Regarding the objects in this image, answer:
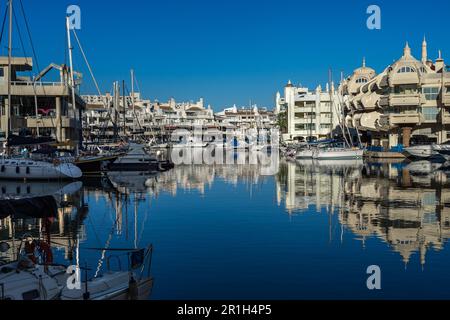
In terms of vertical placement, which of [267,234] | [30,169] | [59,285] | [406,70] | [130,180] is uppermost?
[406,70]

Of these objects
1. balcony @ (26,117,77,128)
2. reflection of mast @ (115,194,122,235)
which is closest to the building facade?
balcony @ (26,117,77,128)

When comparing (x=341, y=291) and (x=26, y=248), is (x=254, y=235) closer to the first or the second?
(x=341, y=291)

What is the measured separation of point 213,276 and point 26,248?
5347 millimetres

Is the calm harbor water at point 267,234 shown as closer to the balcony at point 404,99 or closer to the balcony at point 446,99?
the balcony at point 404,99

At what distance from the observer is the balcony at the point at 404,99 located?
7931cm

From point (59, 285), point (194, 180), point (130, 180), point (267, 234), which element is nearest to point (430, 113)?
point (194, 180)

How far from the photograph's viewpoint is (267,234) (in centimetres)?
2406

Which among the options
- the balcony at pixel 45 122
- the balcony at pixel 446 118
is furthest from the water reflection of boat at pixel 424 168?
the balcony at pixel 45 122

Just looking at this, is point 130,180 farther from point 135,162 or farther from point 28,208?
point 28,208

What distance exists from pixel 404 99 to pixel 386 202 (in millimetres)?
49912

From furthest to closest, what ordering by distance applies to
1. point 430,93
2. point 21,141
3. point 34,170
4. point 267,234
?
point 430,93 < point 34,170 < point 21,141 < point 267,234

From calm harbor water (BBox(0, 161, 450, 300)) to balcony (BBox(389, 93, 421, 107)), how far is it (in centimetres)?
3659

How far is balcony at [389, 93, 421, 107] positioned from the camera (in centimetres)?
7931

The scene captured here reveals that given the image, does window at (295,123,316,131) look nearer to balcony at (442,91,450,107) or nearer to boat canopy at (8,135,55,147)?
balcony at (442,91,450,107)
